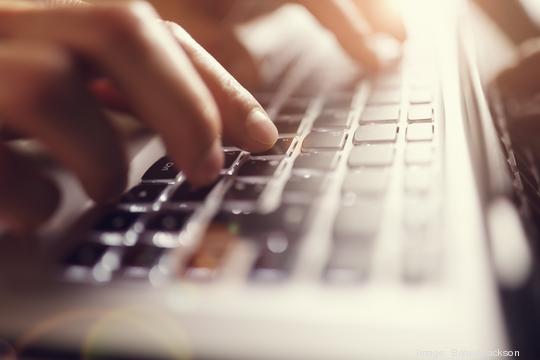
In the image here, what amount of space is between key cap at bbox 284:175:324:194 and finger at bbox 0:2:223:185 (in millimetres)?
79

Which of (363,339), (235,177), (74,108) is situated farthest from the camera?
(235,177)

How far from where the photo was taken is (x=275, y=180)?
525mm

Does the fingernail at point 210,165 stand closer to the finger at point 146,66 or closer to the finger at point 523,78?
the finger at point 146,66

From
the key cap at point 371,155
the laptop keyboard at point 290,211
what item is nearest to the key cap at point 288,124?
the laptop keyboard at point 290,211

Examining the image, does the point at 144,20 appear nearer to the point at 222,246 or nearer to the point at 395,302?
the point at 222,246

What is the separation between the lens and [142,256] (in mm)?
423

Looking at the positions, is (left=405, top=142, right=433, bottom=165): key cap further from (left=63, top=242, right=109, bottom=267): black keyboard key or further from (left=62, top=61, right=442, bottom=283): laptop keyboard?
(left=63, top=242, right=109, bottom=267): black keyboard key

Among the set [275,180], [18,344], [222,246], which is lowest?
[18,344]

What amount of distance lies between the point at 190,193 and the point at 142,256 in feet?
0.35

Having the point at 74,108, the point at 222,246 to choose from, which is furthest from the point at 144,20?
the point at 222,246

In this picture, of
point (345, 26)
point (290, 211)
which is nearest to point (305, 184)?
point (290, 211)

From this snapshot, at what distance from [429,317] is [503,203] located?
0.51 feet

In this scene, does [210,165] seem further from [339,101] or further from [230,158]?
[339,101]

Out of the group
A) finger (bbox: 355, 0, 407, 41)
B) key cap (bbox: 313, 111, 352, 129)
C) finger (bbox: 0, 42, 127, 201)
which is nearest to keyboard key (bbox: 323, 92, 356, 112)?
key cap (bbox: 313, 111, 352, 129)
